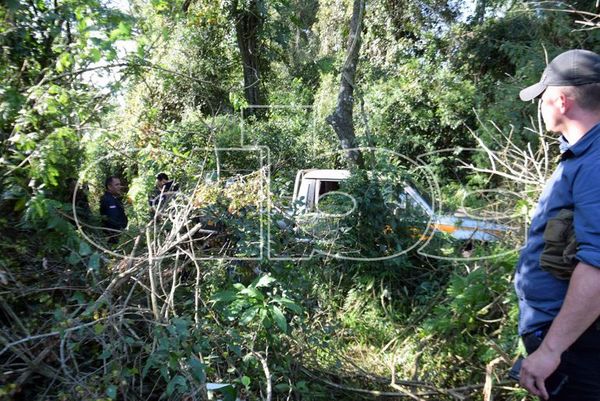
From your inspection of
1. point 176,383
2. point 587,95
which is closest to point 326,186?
point 176,383

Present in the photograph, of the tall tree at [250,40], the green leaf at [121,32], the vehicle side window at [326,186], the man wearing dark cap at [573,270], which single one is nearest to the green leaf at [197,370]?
the man wearing dark cap at [573,270]

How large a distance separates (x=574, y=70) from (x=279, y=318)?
81.8 inches

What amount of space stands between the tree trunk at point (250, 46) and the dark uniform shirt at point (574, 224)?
30.4ft

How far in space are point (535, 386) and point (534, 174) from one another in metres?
2.98


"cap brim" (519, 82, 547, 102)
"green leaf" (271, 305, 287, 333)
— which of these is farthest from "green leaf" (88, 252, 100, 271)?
"cap brim" (519, 82, 547, 102)

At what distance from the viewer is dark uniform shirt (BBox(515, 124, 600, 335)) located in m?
1.86

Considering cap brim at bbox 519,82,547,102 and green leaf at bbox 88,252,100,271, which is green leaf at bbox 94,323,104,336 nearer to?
green leaf at bbox 88,252,100,271

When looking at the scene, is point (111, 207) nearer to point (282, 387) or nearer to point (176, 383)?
point (282, 387)

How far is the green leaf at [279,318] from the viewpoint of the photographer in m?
3.19

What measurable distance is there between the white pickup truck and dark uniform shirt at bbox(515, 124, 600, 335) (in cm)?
226

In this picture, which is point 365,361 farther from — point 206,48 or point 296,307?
point 206,48

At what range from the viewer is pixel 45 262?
124 inches

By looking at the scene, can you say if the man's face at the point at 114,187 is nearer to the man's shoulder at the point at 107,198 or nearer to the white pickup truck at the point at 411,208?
the man's shoulder at the point at 107,198

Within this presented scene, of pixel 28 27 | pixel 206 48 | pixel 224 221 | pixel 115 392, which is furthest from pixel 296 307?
pixel 206 48
